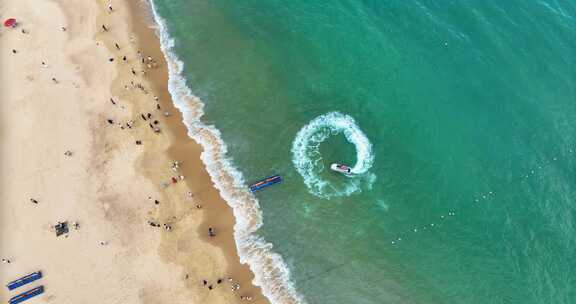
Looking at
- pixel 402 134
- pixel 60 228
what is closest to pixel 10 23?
pixel 60 228

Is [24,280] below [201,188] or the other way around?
below

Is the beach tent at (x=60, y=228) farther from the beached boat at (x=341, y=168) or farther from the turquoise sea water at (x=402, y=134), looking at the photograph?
the beached boat at (x=341, y=168)

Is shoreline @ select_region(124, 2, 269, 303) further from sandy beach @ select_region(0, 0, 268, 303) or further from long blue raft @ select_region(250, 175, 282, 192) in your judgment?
long blue raft @ select_region(250, 175, 282, 192)

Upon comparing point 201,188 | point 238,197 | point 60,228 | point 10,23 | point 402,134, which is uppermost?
point 402,134

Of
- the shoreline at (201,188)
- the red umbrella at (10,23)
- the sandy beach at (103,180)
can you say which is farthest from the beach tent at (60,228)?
the red umbrella at (10,23)

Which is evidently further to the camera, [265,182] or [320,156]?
[320,156]

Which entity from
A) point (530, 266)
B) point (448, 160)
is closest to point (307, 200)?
point (448, 160)

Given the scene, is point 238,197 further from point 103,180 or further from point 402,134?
point 402,134
